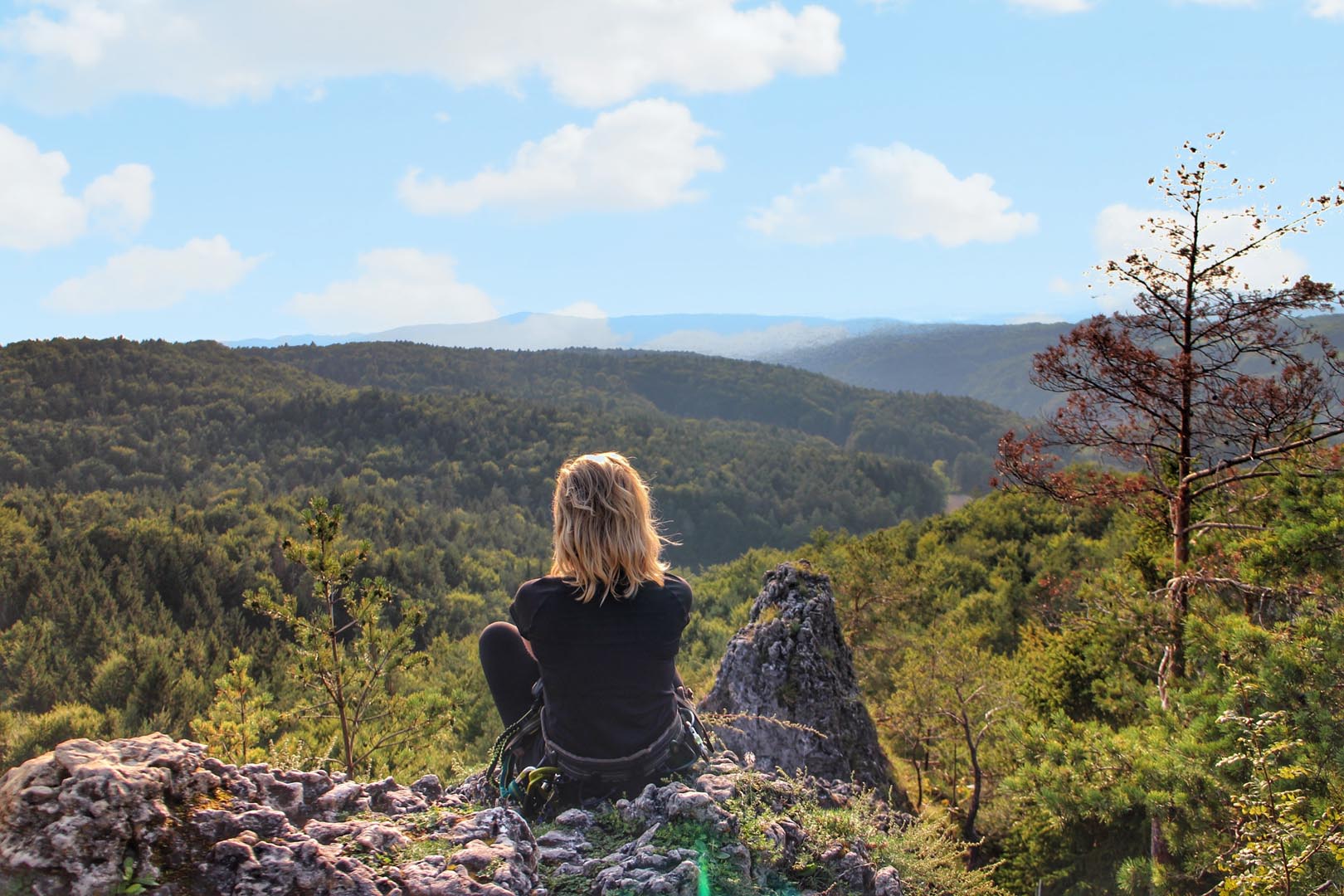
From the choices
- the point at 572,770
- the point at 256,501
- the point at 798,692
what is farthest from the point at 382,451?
the point at 572,770

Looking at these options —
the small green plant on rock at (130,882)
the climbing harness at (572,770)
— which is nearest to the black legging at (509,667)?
the climbing harness at (572,770)

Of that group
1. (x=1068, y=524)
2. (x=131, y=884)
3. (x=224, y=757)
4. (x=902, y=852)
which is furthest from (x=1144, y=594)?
(x=1068, y=524)

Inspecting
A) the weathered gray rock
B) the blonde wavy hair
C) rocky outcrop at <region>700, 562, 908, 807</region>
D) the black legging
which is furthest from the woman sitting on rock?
rocky outcrop at <region>700, 562, 908, 807</region>

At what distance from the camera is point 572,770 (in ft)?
11.5

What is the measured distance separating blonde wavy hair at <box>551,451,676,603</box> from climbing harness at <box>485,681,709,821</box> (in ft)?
2.30

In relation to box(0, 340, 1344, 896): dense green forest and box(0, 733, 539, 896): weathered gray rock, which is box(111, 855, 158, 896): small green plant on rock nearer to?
box(0, 733, 539, 896): weathered gray rock

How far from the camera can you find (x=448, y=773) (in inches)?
411

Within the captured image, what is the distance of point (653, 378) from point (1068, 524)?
12460cm

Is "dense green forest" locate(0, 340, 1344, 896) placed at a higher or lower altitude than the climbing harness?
lower

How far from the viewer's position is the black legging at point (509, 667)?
389 centimetres

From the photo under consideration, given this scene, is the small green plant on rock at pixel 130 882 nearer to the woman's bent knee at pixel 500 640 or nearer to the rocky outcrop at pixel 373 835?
the rocky outcrop at pixel 373 835

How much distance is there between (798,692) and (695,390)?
141 metres

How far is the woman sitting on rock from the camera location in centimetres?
338

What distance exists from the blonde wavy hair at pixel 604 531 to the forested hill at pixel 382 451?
46723 mm
